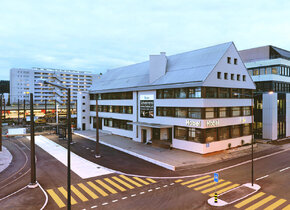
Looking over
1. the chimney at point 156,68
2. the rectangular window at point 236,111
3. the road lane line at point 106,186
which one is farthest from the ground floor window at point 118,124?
the road lane line at point 106,186

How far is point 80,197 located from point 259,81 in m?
44.4

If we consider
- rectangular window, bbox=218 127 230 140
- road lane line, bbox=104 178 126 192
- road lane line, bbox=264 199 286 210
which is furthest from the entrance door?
road lane line, bbox=264 199 286 210

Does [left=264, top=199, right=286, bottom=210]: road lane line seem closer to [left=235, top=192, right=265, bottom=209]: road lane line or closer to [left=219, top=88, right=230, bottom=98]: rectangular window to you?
[left=235, top=192, right=265, bottom=209]: road lane line

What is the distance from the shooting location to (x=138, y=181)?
70.3 ft

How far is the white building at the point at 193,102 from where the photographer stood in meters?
31.8

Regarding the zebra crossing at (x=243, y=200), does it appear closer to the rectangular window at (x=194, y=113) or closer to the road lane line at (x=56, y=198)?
the rectangular window at (x=194, y=113)

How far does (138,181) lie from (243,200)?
9.96m

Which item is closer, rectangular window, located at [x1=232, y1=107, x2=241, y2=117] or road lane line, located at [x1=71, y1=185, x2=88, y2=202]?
road lane line, located at [x1=71, y1=185, x2=88, y2=202]

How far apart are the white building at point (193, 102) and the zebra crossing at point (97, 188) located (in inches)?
538

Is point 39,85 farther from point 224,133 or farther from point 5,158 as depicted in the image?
point 224,133

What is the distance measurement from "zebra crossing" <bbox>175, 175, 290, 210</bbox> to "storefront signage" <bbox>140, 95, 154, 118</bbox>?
1888 cm

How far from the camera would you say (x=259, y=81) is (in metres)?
46.0

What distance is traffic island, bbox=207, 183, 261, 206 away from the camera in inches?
653

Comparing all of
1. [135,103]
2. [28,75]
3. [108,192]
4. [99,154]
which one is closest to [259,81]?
[135,103]
